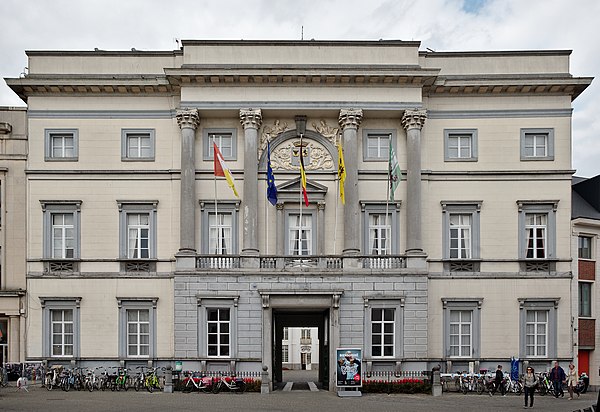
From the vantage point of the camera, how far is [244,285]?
128ft

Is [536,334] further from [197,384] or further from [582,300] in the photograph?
[197,384]

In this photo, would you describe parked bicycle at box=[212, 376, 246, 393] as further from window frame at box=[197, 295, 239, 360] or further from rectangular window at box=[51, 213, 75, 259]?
rectangular window at box=[51, 213, 75, 259]

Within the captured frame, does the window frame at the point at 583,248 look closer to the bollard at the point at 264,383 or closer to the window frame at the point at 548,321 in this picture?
the window frame at the point at 548,321

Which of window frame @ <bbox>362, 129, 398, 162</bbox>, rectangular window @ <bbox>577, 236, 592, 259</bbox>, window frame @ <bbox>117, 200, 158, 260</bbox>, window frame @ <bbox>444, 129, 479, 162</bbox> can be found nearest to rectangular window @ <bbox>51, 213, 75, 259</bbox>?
window frame @ <bbox>117, 200, 158, 260</bbox>

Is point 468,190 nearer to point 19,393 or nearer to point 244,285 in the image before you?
point 244,285

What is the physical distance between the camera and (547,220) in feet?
134

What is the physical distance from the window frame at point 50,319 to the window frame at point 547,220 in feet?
72.2

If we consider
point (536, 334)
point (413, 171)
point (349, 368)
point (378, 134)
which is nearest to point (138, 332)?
point (349, 368)

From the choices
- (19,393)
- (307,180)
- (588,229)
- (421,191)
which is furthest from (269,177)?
(588,229)

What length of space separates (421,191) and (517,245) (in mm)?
5475

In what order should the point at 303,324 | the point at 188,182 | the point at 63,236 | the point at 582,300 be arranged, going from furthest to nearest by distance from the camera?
the point at 303,324
the point at 582,300
the point at 63,236
the point at 188,182

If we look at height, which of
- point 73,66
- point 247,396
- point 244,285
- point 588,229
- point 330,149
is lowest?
point 247,396

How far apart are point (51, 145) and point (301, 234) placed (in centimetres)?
1327

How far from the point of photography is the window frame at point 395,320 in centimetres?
3894
